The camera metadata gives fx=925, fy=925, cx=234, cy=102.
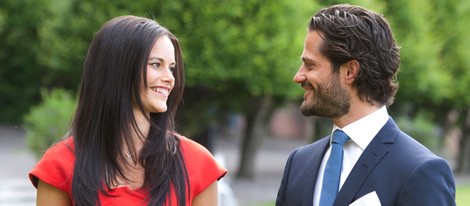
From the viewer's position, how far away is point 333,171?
3.54m

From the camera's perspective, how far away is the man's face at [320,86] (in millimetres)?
3521

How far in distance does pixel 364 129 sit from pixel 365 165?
0.15 m

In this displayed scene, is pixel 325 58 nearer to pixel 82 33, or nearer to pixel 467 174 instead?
pixel 82 33

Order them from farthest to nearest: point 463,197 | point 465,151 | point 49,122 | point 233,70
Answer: point 465,151 → point 463,197 → point 233,70 → point 49,122

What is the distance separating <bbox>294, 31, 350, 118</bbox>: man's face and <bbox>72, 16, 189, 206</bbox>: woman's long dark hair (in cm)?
57

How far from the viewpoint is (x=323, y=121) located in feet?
67.2

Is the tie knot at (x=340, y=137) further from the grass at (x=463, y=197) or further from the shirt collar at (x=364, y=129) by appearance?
the grass at (x=463, y=197)

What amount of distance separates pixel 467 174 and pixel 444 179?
24.9 meters

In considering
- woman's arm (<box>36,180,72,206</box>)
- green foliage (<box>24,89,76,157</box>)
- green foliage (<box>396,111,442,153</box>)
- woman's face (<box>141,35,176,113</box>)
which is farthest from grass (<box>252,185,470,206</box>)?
woman's arm (<box>36,180,72,206</box>)

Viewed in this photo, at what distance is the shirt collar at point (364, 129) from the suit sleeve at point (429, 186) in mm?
266

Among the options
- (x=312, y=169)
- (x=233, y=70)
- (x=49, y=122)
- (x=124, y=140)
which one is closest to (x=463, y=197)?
(x=233, y=70)

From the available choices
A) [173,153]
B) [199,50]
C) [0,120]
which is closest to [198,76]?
[199,50]

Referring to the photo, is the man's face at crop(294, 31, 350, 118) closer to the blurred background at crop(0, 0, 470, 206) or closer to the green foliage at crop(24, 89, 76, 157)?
the blurred background at crop(0, 0, 470, 206)

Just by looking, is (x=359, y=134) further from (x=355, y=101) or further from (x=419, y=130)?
(x=419, y=130)
